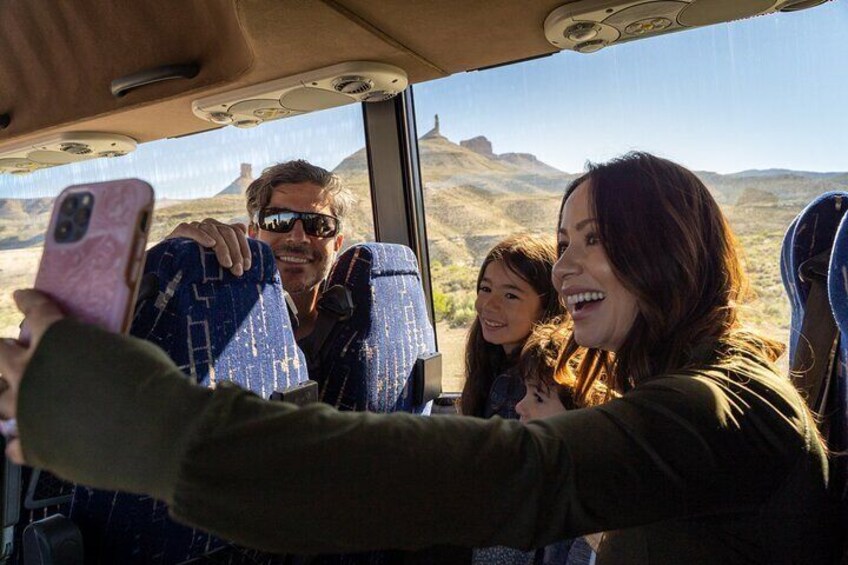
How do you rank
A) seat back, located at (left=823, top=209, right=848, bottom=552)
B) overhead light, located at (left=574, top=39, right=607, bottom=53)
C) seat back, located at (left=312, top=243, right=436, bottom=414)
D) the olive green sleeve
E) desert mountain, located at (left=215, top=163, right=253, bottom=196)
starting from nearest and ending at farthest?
1. the olive green sleeve
2. seat back, located at (left=823, top=209, right=848, bottom=552)
3. overhead light, located at (left=574, top=39, right=607, bottom=53)
4. seat back, located at (left=312, top=243, right=436, bottom=414)
5. desert mountain, located at (left=215, top=163, right=253, bottom=196)

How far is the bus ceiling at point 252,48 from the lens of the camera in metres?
1.95

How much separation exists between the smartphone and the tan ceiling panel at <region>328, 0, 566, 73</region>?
139 cm

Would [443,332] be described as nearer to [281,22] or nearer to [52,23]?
[281,22]

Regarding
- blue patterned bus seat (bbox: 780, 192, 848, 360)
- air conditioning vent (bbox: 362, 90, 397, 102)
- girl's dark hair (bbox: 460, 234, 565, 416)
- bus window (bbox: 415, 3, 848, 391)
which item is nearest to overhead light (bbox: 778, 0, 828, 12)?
bus window (bbox: 415, 3, 848, 391)

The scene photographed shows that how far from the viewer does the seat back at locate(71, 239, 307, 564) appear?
55.8 inches

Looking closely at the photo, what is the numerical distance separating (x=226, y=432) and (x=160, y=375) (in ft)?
0.29

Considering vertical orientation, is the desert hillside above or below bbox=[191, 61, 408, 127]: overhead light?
below

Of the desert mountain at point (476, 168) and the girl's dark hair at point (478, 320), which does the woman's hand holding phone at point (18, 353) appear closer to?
the girl's dark hair at point (478, 320)

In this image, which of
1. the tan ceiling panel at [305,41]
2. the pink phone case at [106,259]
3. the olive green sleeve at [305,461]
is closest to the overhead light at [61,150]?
the tan ceiling panel at [305,41]

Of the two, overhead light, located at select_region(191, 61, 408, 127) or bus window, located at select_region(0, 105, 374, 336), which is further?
bus window, located at select_region(0, 105, 374, 336)

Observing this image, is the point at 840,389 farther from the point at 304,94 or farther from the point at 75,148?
the point at 75,148

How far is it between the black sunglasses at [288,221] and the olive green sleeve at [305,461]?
2.15 metres

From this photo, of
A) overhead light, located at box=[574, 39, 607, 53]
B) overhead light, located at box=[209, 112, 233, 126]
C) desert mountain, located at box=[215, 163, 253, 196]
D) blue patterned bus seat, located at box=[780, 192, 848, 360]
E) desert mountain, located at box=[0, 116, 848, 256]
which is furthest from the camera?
desert mountain, located at box=[215, 163, 253, 196]

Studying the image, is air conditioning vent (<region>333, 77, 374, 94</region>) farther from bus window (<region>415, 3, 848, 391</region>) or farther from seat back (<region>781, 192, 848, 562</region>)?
seat back (<region>781, 192, 848, 562</region>)
